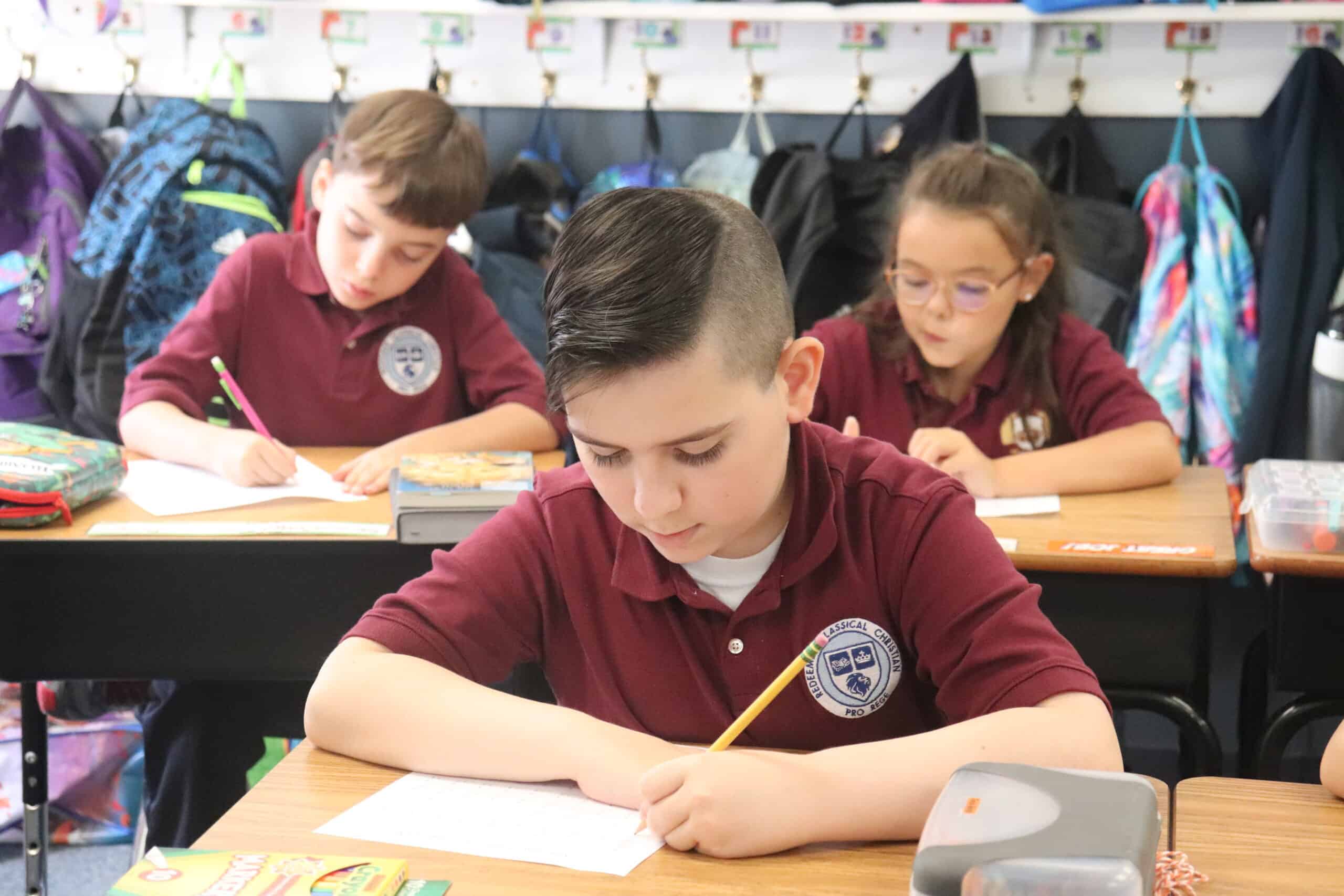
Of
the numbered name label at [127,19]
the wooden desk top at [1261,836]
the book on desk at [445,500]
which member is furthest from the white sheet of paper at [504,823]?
the numbered name label at [127,19]

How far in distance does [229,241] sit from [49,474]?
124 centimetres

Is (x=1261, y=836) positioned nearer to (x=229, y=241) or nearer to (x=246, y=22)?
(x=229, y=241)

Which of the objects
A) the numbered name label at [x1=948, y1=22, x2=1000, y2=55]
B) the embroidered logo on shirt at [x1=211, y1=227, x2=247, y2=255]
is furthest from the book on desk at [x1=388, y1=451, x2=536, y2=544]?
the numbered name label at [x1=948, y1=22, x2=1000, y2=55]

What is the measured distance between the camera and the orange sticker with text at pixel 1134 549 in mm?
1831

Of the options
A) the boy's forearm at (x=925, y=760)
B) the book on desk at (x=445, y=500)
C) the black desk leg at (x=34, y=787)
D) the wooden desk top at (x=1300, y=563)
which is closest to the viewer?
the boy's forearm at (x=925, y=760)

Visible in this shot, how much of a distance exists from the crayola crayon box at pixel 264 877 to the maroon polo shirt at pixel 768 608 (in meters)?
0.30

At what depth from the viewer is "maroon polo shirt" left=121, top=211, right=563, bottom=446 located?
2.48 m

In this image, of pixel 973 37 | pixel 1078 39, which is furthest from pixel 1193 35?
pixel 973 37

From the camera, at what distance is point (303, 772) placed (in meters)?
1.16

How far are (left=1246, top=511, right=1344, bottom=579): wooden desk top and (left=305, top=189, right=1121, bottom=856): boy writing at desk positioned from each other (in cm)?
66

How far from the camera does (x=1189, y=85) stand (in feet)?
10.4

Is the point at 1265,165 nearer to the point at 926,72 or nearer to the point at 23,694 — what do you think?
the point at 926,72

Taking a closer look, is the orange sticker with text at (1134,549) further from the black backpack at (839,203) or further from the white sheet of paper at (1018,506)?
the black backpack at (839,203)

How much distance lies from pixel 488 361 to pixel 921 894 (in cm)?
182
